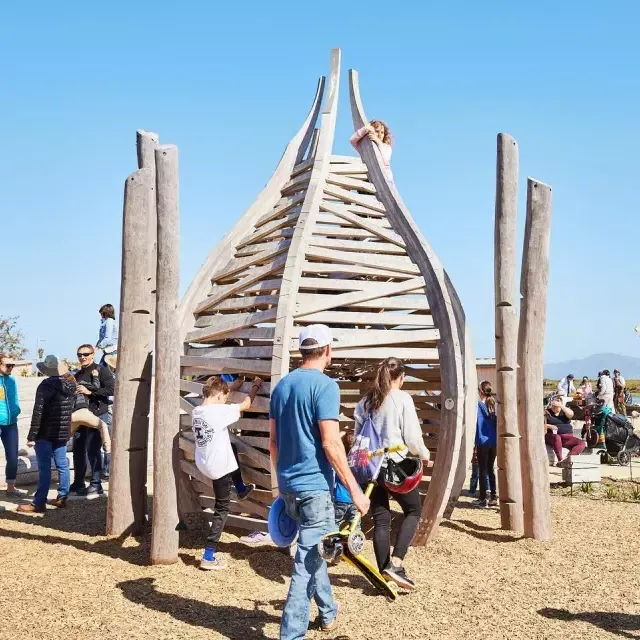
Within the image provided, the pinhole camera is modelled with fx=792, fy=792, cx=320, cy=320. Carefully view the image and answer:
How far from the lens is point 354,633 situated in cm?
458

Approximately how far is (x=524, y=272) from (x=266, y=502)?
306 cm

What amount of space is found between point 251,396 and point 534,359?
8.48 feet

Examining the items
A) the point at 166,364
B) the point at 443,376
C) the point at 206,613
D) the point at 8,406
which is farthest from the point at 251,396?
the point at 8,406

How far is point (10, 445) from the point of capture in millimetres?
8625

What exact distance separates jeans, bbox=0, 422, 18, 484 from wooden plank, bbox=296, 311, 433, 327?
3.93 meters

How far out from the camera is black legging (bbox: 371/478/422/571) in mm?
5336

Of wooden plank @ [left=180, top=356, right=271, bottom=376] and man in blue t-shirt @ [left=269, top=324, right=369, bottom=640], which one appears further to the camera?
wooden plank @ [left=180, top=356, right=271, bottom=376]

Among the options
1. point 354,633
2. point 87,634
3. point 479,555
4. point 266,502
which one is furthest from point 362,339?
point 87,634

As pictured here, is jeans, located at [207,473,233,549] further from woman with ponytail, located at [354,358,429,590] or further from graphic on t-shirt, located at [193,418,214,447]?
woman with ponytail, located at [354,358,429,590]

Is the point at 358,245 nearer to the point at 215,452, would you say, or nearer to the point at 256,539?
the point at 215,452

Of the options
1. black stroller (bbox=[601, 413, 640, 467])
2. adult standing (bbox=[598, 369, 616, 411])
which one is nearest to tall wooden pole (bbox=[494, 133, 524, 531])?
black stroller (bbox=[601, 413, 640, 467])

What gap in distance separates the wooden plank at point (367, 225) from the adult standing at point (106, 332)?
340cm

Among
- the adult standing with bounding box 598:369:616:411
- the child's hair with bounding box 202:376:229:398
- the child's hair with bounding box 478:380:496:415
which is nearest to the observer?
the child's hair with bounding box 202:376:229:398

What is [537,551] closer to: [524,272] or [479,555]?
[479,555]
